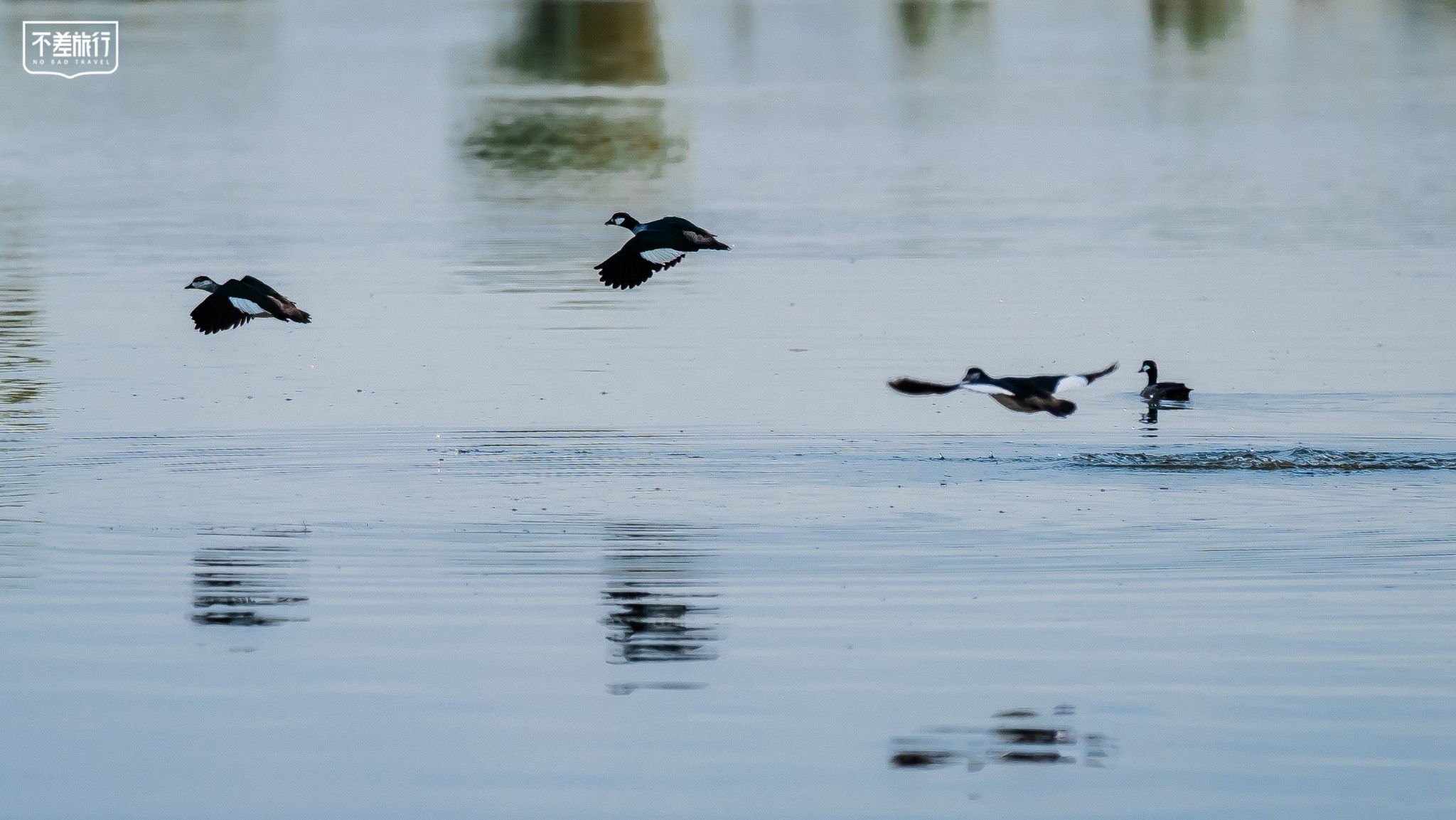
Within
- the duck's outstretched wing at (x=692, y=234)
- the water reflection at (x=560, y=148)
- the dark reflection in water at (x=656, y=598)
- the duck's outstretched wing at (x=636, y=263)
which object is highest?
the water reflection at (x=560, y=148)

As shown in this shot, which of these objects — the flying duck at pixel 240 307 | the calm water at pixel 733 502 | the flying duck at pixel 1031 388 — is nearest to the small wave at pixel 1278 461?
the calm water at pixel 733 502

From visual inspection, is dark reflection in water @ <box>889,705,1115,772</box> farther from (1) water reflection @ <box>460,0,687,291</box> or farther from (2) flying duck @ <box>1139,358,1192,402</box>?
(1) water reflection @ <box>460,0,687,291</box>

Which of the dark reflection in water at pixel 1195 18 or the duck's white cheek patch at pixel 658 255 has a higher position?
the dark reflection in water at pixel 1195 18

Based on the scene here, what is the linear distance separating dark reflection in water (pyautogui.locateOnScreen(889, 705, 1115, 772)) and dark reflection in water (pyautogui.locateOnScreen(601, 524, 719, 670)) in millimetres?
1609

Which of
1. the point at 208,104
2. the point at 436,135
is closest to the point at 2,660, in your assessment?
the point at 436,135

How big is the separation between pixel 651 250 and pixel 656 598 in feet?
19.0

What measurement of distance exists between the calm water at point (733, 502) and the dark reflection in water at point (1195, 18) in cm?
6192

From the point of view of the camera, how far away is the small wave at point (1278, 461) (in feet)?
64.1

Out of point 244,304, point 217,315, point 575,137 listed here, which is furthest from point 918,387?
point 575,137

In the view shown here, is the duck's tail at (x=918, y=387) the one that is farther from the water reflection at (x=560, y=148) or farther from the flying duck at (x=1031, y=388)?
the water reflection at (x=560, y=148)

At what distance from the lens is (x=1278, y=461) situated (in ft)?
65.0

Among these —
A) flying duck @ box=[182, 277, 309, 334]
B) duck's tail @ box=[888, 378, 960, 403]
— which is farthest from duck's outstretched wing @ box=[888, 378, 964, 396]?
flying duck @ box=[182, 277, 309, 334]

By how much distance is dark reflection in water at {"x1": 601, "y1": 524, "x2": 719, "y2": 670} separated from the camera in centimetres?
1318

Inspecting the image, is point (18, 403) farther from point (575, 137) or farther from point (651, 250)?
point (575, 137)
